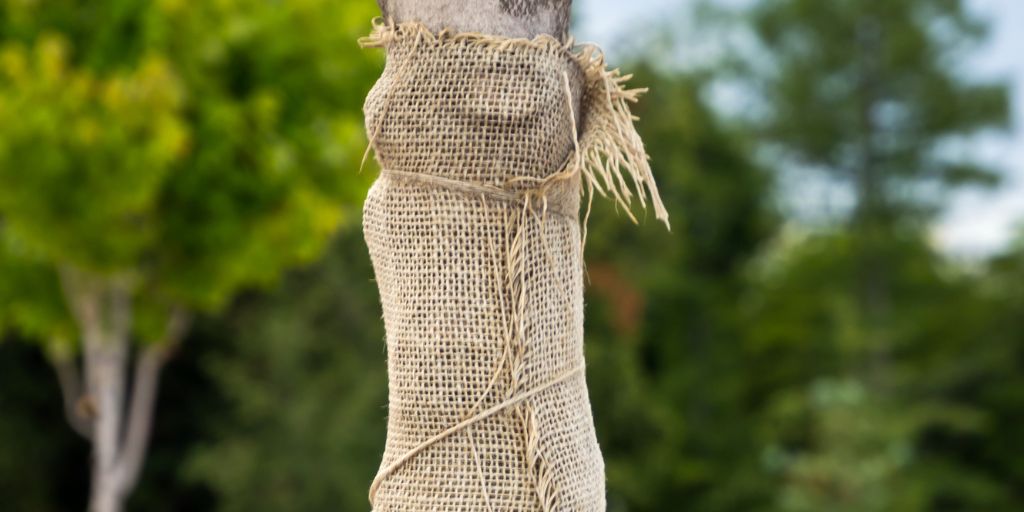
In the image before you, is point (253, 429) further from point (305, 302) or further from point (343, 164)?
point (343, 164)

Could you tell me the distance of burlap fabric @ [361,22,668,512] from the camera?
204 cm

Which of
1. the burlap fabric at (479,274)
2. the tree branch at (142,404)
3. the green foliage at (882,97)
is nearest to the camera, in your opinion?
the burlap fabric at (479,274)

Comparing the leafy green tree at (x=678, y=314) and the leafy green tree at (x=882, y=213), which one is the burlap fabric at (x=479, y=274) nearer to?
the leafy green tree at (x=678, y=314)

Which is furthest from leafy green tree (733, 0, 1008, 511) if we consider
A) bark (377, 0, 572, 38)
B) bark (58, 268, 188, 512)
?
bark (377, 0, 572, 38)

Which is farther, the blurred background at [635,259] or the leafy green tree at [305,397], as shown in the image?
the leafy green tree at [305,397]

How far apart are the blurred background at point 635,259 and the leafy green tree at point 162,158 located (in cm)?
2

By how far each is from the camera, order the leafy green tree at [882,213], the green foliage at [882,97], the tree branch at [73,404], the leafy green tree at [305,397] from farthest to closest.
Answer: the green foliage at [882,97]
the leafy green tree at [882,213]
the leafy green tree at [305,397]
the tree branch at [73,404]

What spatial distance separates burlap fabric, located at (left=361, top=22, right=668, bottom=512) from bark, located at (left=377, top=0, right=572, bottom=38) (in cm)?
2

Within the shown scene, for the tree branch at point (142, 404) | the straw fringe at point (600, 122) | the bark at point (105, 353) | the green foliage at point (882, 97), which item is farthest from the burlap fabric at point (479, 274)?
the green foliage at point (882, 97)

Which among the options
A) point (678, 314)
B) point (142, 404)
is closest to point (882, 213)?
point (678, 314)

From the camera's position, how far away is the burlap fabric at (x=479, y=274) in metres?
2.04

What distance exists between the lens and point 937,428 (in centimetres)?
2005

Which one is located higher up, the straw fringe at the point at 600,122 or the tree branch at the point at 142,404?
the straw fringe at the point at 600,122

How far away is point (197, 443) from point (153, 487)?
0.81 m
